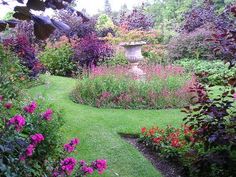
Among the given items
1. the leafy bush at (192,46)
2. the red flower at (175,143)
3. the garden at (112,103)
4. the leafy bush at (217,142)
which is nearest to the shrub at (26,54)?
the garden at (112,103)

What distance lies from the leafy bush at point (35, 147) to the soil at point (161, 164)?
1.12 meters

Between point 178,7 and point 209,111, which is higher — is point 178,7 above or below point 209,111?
above

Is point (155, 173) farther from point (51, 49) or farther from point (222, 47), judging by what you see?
point (51, 49)

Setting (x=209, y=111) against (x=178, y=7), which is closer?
(x=209, y=111)

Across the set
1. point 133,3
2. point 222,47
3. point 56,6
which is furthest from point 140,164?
point 133,3

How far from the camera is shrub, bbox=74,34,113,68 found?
11492mm

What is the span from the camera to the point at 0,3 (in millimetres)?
899

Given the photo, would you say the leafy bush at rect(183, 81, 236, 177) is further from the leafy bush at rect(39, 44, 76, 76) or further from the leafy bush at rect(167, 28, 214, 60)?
the leafy bush at rect(167, 28, 214, 60)

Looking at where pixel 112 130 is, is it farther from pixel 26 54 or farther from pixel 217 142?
pixel 26 54

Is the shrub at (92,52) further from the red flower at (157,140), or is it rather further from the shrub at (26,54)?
the red flower at (157,140)

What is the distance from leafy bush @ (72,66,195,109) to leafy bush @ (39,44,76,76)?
4.07 meters

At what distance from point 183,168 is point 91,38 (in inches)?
341

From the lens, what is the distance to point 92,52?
1154cm

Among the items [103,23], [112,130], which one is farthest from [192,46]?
[112,130]
